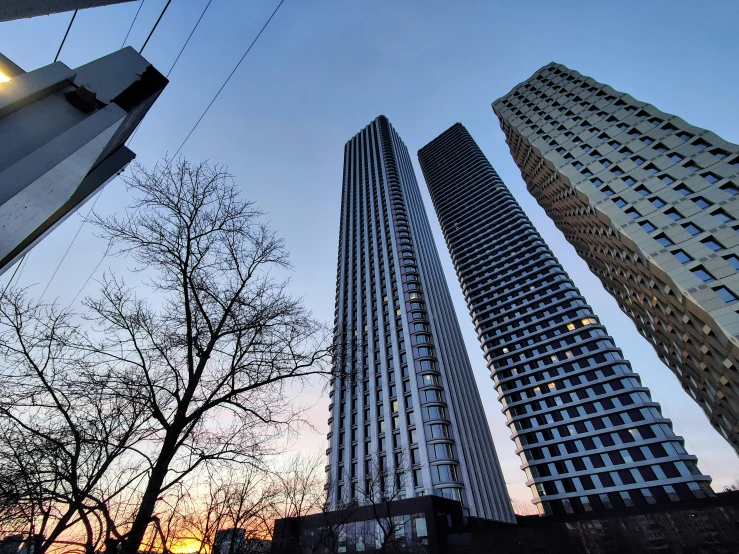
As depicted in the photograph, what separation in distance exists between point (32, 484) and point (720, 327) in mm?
31902

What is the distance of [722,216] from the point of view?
2444 centimetres

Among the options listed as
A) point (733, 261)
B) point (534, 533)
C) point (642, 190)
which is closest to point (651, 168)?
point (642, 190)

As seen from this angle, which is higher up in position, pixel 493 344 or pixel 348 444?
pixel 493 344

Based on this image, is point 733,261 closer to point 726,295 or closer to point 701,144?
point 726,295

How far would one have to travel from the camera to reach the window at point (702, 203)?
25.7 metres

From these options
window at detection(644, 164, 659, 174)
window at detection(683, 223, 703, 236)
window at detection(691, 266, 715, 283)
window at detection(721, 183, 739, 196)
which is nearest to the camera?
window at detection(691, 266, 715, 283)

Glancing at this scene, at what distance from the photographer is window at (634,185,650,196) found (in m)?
29.6

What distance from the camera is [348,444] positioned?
48.6 meters

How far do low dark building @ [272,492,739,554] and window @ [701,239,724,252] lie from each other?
Result: 16764 millimetres

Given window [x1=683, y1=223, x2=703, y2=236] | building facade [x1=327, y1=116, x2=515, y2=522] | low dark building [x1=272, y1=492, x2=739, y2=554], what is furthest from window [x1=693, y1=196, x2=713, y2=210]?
building facade [x1=327, y1=116, x2=515, y2=522]

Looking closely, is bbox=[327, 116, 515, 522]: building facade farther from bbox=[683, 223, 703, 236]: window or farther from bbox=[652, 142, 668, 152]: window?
bbox=[652, 142, 668, 152]: window

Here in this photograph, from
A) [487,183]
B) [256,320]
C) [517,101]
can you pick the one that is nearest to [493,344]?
[517,101]

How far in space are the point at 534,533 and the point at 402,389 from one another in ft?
86.9

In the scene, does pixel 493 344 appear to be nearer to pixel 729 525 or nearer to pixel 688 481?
pixel 688 481
